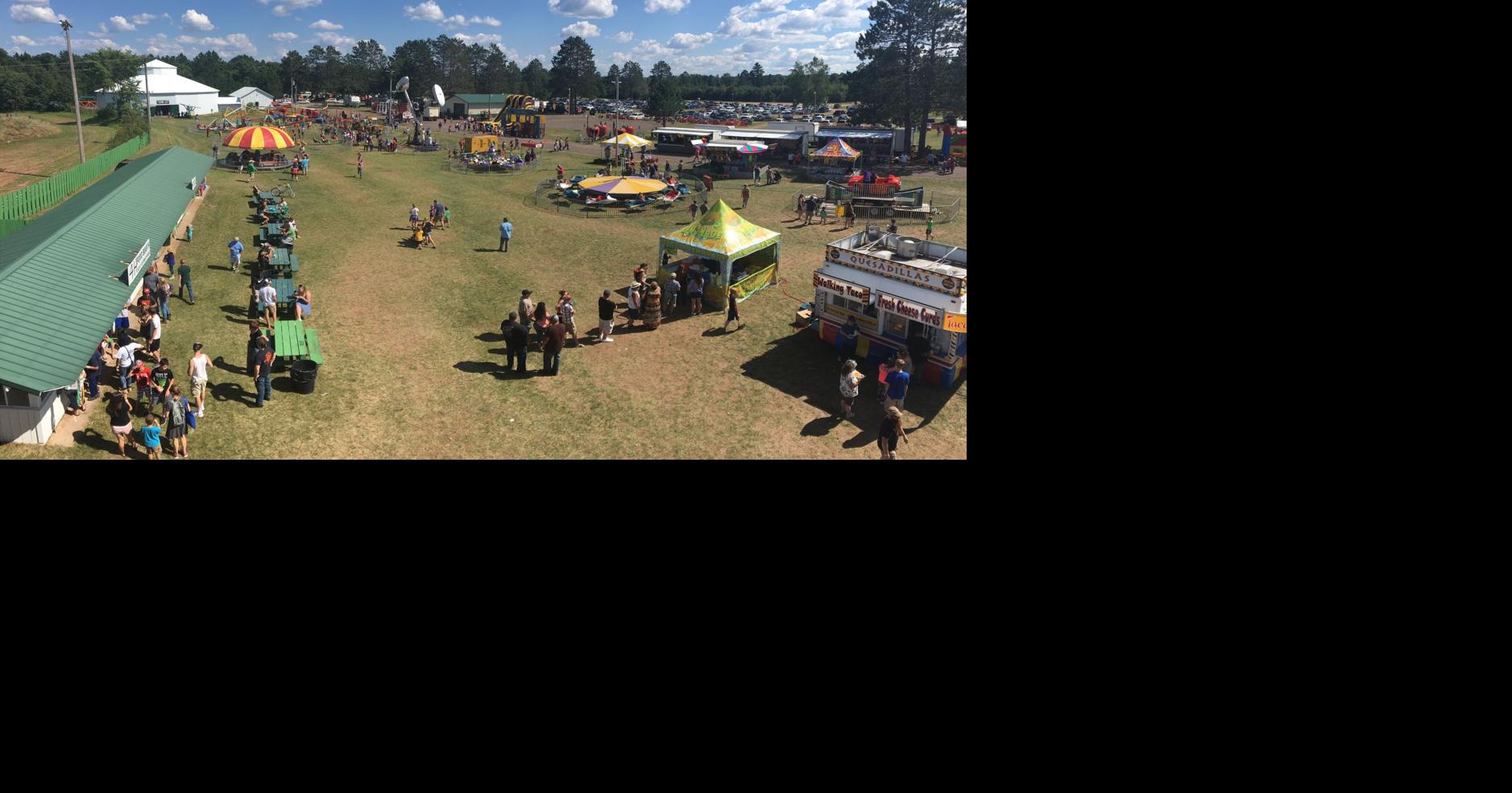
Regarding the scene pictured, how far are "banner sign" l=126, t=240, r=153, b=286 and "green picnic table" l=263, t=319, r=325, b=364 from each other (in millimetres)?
2328

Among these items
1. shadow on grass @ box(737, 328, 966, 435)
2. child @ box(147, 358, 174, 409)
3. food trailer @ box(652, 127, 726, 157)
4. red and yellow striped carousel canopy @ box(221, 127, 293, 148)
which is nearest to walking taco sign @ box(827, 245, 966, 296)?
shadow on grass @ box(737, 328, 966, 435)

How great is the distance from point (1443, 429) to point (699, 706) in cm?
259

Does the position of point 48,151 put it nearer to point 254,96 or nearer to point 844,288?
point 254,96

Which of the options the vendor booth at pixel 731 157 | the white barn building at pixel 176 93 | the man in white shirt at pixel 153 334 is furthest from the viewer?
the white barn building at pixel 176 93

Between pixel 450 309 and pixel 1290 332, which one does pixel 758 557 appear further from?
pixel 450 309

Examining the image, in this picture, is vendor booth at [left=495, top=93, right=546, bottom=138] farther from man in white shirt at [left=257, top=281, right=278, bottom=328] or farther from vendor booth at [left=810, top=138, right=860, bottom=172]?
man in white shirt at [left=257, top=281, right=278, bottom=328]

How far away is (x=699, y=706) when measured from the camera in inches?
82.1

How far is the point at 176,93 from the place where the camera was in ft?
139

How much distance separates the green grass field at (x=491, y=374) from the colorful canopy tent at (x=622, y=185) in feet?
14.6

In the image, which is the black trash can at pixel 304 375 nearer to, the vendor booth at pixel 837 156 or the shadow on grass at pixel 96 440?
the shadow on grass at pixel 96 440

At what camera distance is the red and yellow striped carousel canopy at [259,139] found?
25.2m

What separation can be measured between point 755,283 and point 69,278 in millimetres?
10542

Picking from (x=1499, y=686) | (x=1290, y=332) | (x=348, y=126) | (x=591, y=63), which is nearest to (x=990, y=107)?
(x=1290, y=332)

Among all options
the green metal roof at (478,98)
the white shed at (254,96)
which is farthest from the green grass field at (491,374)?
the white shed at (254,96)
